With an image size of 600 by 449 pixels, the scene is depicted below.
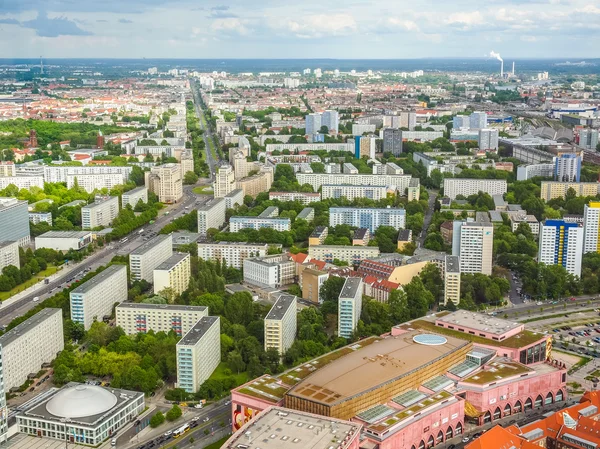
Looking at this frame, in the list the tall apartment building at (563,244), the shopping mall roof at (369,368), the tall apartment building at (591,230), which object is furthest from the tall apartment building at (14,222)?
the tall apartment building at (591,230)

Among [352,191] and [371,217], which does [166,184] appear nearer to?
[352,191]

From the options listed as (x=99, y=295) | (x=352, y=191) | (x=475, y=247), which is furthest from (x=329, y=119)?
(x=99, y=295)

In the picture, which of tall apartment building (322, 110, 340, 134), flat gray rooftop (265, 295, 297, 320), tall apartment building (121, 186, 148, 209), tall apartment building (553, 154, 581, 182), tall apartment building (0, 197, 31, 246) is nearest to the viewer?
flat gray rooftop (265, 295, 297, 320)

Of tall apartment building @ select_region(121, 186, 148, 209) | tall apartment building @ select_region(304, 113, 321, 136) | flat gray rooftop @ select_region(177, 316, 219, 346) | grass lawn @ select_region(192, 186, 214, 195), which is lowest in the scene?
grass lawn @ select_region(192, 186, 214, 195)

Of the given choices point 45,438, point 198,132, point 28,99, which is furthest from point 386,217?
point 28,99

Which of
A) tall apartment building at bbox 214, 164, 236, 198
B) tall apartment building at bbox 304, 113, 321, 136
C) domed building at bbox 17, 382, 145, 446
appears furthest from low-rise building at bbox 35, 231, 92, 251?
tall apartment building at bbox 304, 113, 321, 136

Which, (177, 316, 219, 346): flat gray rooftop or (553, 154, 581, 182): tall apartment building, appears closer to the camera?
(177, 316, 219, 346): flat gray rooftop

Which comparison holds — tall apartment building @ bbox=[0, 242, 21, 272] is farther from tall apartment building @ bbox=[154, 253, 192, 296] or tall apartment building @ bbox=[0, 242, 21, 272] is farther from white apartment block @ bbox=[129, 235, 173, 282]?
tall apartment building @ bbox=[154, 253, 192, 296]

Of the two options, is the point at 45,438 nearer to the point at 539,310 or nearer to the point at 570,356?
the point at 570,356
